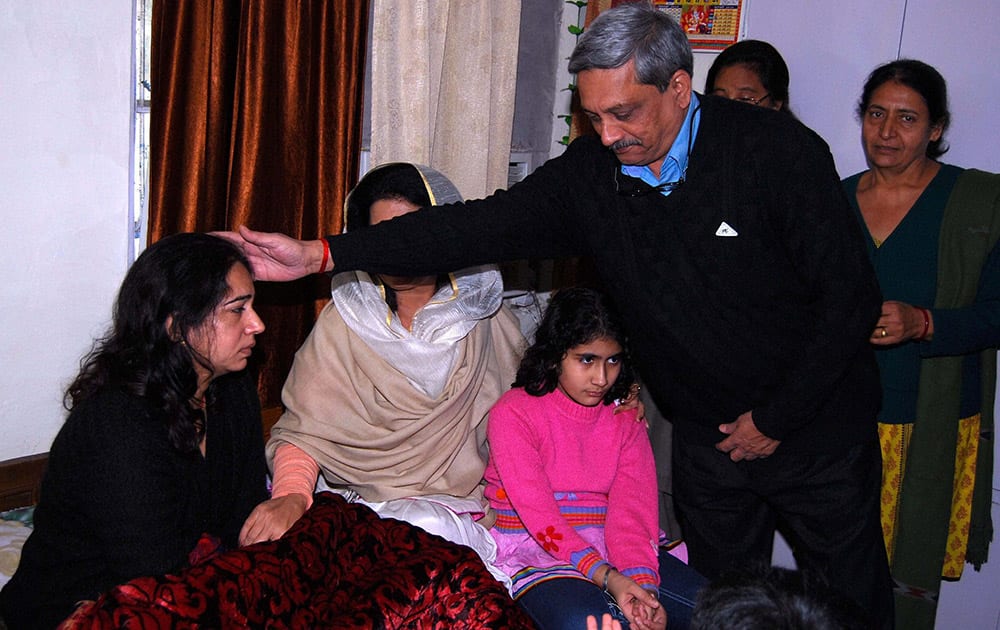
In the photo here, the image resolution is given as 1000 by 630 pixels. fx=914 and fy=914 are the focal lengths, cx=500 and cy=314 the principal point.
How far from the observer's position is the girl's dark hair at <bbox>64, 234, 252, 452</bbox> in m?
1.88

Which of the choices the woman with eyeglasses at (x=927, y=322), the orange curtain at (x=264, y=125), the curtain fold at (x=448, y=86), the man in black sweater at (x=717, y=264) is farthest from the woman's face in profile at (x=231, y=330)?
the woman with eyeglasses at (x=927, y=322)

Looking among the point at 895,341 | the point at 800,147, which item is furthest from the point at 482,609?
the point at 895,341

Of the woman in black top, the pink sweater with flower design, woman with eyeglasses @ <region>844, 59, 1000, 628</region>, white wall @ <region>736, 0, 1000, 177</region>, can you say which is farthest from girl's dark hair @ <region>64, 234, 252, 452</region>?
white wall @ <region>736, 0, 1000, 177</region>

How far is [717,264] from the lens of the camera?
1951 millimetres

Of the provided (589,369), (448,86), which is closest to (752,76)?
(448,86)

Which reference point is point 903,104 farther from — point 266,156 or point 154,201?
point 154,201

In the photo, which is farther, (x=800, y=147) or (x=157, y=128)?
(x=157, y=128)

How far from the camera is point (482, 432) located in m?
2.55

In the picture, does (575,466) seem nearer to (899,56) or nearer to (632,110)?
(632,110)

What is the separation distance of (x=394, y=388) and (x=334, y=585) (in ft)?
2.05

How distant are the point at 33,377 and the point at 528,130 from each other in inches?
89.7

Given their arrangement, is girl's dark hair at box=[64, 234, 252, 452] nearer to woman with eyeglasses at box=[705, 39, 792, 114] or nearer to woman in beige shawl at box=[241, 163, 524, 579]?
woman in beige shawl at box=[241, 163, 524, 579]

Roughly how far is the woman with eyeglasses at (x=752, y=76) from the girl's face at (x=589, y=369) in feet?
3.37

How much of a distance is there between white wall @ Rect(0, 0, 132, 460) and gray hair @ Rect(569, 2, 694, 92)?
4.29 feet
